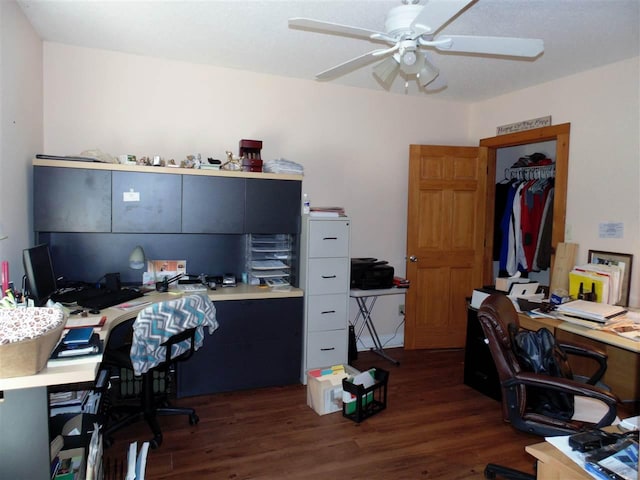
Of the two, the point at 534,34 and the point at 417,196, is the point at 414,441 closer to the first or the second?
the point at 417,196

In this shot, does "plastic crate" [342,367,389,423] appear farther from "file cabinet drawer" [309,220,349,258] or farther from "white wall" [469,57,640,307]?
"white wall" [469,57,640,307]

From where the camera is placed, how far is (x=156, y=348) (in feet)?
8.19

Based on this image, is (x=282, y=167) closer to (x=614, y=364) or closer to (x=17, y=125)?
(x=17, y=125)

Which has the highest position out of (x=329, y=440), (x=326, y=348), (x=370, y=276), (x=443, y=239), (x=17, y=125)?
(x=17, y=125)

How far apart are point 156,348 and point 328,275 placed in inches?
60.8

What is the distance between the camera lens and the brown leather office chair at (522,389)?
1984mm

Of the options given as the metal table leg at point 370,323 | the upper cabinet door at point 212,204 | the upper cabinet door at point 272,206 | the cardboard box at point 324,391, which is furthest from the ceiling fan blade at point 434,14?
the metal table leg at point 370,323

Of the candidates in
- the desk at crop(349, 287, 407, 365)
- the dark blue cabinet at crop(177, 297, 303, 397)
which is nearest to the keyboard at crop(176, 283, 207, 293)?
the dark blue cabinet at crop(177, 297, 303, 397)

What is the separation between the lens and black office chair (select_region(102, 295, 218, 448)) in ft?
7.99

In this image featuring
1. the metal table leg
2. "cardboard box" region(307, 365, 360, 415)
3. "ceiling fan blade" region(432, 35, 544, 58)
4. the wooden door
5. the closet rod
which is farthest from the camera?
the closet rod

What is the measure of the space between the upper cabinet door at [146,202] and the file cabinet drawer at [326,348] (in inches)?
56.7

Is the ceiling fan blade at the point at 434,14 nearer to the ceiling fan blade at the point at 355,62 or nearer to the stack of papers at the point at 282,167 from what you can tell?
the ceiling fan blade at the point at 355,62

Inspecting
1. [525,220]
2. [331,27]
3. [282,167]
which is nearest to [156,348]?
[282,167]

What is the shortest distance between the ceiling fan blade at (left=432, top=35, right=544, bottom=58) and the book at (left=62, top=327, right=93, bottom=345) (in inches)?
83.3
